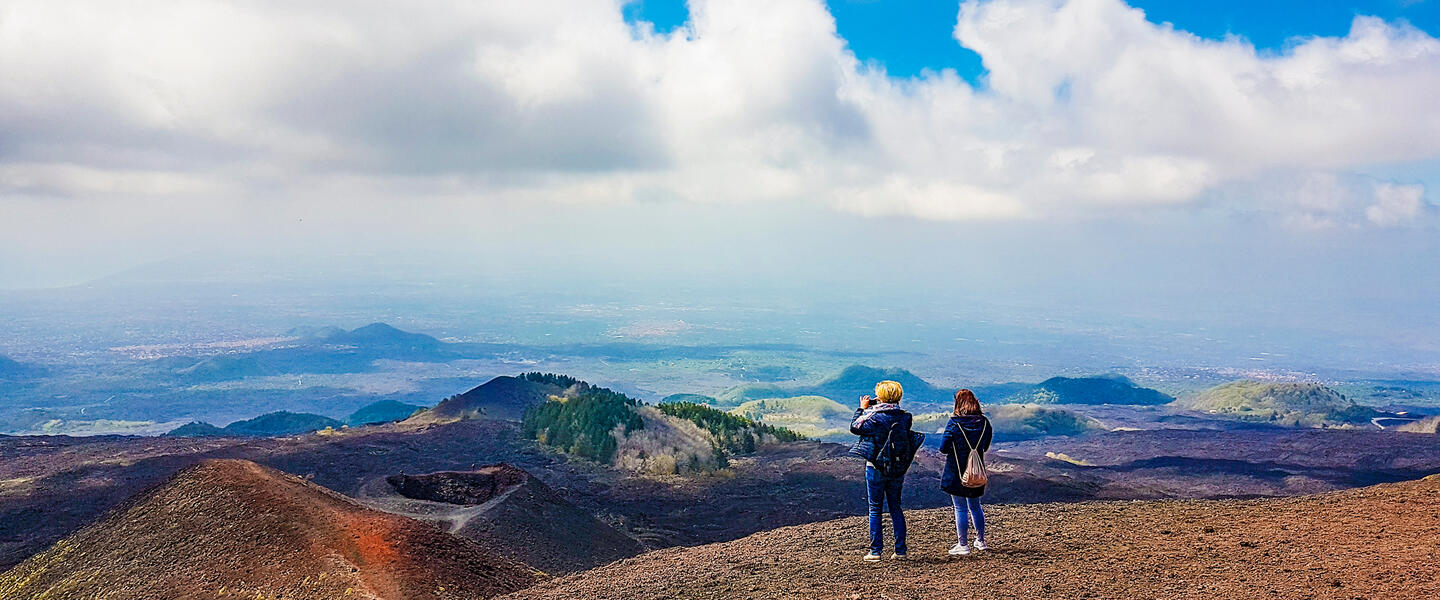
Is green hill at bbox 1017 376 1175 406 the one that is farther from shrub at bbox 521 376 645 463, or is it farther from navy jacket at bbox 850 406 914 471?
navy jacket at bbox 850 406 914 471

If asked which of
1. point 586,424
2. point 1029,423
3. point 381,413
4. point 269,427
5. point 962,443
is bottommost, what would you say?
point 381,413

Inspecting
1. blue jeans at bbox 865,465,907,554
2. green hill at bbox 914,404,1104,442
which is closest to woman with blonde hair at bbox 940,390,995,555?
blue jeans at bbox 865,465,907,554

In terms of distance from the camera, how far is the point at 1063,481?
39062 mm

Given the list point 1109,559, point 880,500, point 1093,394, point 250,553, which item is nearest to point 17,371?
point 1093,394

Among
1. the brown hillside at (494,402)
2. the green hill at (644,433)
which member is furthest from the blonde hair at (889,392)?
the brown hillside at (494,402)

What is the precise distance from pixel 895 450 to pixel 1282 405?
108 metres

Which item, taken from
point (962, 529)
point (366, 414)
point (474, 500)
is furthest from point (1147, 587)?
point (366, 414)

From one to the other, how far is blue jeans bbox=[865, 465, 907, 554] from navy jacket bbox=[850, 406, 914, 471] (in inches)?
9.3

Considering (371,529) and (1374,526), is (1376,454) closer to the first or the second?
(1374,526)

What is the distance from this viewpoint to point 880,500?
11.9 metres

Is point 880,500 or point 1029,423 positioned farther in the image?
point 1029,423

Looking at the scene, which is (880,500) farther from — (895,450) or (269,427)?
(269,427)

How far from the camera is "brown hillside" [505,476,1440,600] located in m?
10.1

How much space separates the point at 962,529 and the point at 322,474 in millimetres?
32751
